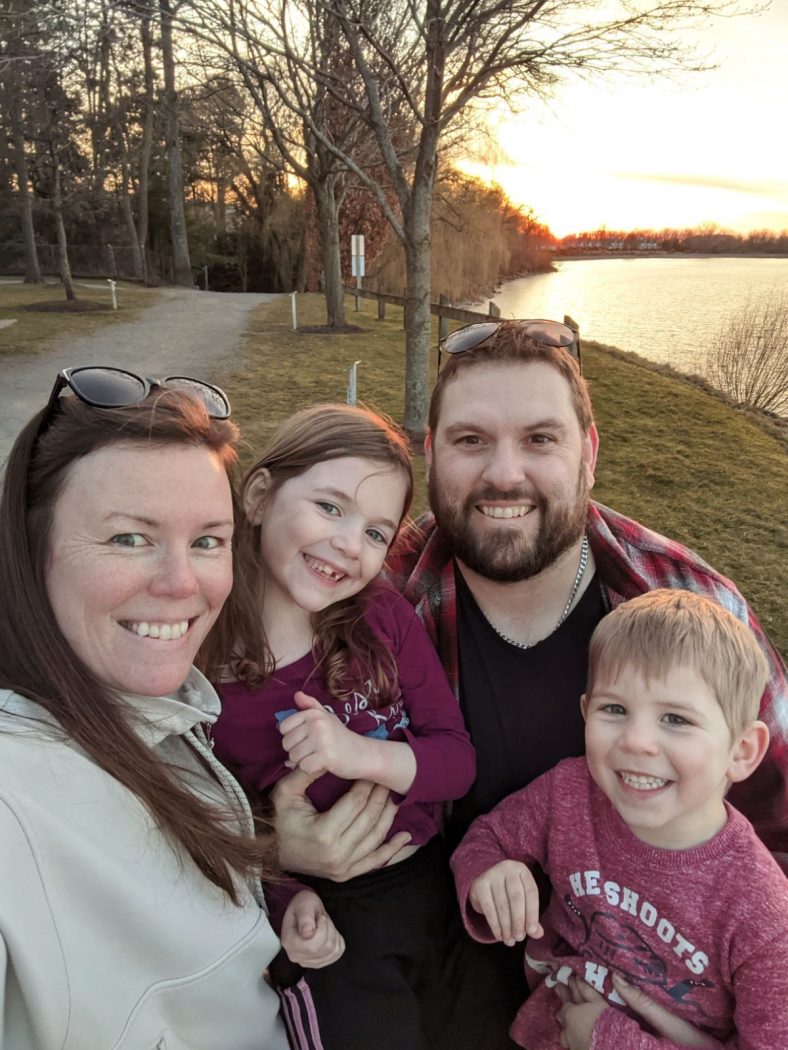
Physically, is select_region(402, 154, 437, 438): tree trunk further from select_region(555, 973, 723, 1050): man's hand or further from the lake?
select_region(555, 973, 723, 1050): man's hand

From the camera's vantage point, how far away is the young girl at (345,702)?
1668mm

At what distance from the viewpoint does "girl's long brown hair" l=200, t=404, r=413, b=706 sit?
6.16 ft

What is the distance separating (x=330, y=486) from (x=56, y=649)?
0.89 m

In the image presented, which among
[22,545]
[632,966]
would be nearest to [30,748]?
[22,545]

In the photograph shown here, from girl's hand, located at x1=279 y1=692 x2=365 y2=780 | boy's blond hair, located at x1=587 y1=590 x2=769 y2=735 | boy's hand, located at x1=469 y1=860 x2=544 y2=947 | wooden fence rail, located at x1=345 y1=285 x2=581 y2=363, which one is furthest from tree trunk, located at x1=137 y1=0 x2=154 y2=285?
boy's hand, located at x1=469 y1=860 x2=544 y2=947

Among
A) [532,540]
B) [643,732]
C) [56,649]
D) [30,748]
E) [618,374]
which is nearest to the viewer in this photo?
[30,748]

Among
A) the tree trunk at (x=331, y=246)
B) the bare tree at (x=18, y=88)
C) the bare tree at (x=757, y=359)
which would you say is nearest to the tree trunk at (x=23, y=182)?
the bare tree at (x=18, y=88)

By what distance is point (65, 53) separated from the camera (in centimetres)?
746

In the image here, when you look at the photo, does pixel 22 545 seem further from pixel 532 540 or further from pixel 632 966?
pixel 632 966

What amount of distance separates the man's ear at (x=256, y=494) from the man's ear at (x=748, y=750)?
4.68 feet

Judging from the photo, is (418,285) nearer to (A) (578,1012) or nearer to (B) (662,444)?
(B) (662,444)

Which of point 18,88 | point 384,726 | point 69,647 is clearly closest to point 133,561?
point 69,647

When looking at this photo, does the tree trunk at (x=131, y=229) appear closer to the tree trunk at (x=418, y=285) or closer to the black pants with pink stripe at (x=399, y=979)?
the tree trunk at (x=418, y=285)

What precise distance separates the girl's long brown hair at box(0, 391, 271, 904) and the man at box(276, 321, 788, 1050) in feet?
3.10
